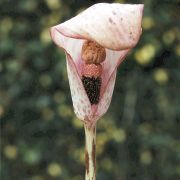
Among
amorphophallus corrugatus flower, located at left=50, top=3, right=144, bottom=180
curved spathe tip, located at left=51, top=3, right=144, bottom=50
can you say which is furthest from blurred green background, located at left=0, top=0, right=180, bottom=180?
curved spathe tip, located at left=51, top=3, right=144, bottom=50

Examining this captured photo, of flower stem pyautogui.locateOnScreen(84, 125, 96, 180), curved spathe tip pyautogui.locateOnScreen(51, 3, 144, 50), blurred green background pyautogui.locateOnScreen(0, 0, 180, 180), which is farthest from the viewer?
blurred green background pyautogui.locateOnScreen(0, 0, 180, 180)

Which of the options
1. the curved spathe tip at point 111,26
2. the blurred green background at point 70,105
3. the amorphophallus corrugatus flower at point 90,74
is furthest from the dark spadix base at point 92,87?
the blurred green background at point 70,105

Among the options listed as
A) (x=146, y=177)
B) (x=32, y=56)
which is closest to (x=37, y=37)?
(x=32, y=56)

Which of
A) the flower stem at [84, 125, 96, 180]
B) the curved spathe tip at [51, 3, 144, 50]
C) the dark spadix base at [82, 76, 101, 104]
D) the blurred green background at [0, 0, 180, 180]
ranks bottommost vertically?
the blurred green background at [0, 0, 180, 180]

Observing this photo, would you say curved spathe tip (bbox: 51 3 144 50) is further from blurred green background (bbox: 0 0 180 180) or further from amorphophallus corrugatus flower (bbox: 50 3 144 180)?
blurred green background (bbox: 0 0 180 180)

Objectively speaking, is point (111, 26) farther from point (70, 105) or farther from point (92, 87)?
point (70, 105)
